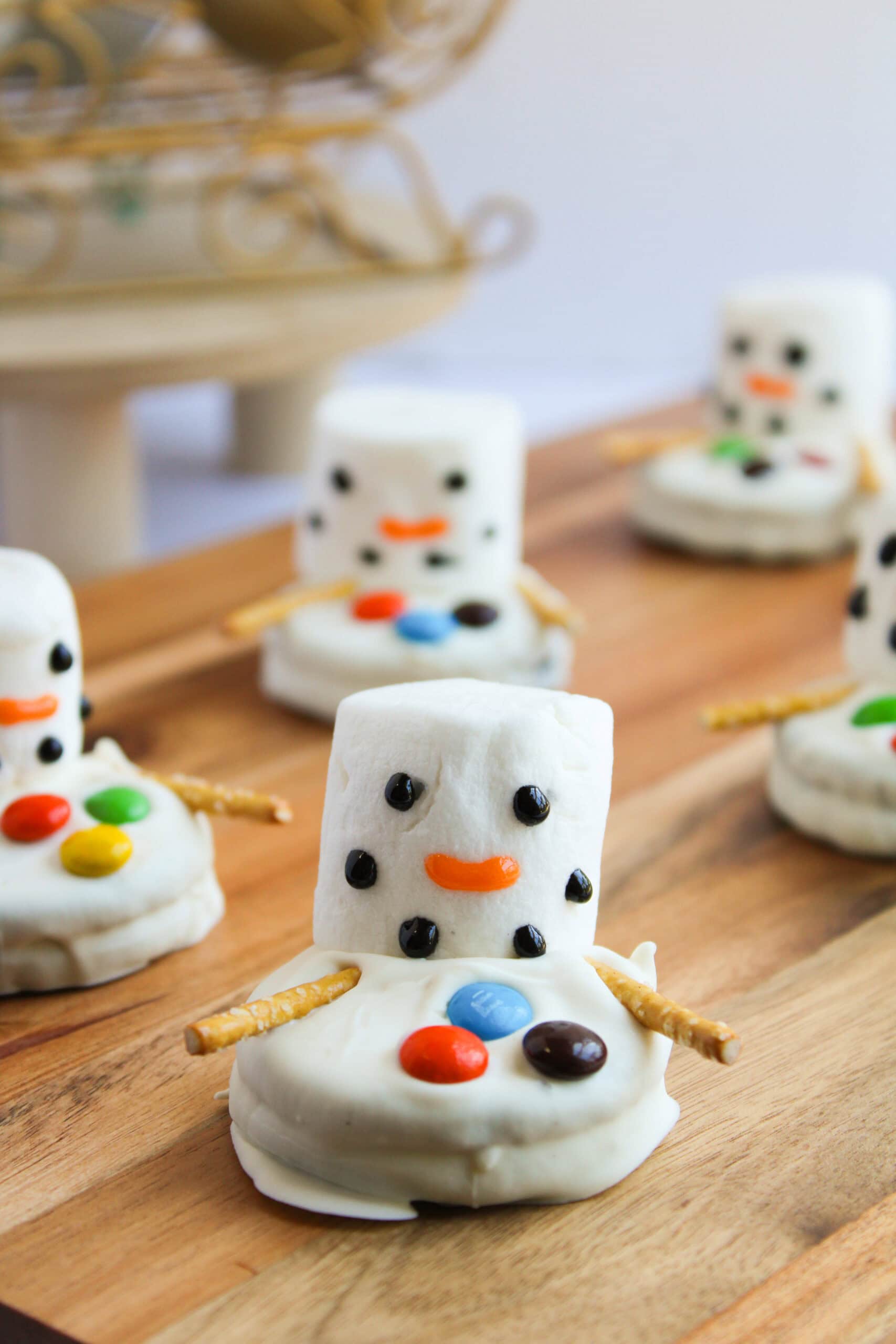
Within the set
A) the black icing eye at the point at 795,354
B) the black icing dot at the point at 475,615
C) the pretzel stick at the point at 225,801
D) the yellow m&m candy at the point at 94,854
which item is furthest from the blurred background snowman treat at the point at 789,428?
the yellow m&m candy at the point at 94,854

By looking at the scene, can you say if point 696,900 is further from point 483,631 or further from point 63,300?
point 63,300

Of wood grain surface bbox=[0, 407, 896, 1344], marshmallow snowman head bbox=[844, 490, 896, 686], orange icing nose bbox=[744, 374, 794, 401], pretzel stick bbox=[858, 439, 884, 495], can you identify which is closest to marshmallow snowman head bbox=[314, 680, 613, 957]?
wood grain surface bbox=[0, 407, 896, 1344]

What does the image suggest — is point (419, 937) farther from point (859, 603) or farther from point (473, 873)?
point (859, 603)

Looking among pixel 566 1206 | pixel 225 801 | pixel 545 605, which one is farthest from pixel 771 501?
pixel 566 1206

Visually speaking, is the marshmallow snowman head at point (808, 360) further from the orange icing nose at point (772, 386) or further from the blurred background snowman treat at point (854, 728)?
the blurred background snowman treat at point (854, 728)

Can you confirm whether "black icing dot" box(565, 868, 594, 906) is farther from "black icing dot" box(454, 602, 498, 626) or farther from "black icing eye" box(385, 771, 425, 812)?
"black icing dot" box(454, 602, 498, 626)
